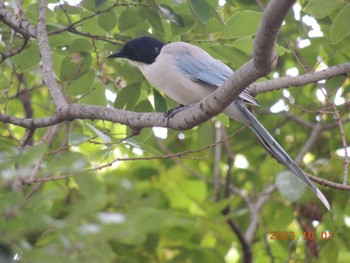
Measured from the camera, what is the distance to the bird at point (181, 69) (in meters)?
4.38

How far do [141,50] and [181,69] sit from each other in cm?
26

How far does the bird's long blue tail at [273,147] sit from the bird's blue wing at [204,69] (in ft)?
0.79

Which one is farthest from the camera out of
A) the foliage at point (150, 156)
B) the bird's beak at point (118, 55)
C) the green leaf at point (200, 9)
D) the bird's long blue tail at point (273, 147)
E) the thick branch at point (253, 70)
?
the bird's beak at point (118, 55)

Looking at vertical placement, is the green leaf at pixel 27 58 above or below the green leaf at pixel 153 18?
below

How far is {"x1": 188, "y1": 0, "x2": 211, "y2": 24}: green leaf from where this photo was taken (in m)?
3.49

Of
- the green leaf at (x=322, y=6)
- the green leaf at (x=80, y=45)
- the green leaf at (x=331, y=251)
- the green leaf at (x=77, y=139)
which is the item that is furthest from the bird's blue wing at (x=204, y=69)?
the green leaf at (x=331, y=251)

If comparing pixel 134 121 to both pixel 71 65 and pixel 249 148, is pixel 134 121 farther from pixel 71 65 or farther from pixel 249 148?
pixel 249 148

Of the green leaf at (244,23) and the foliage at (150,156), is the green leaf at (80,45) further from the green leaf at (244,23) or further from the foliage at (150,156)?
the green leaf at (244,23)

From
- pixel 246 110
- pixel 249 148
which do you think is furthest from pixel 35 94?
pixel 246 110

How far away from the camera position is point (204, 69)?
4.44m

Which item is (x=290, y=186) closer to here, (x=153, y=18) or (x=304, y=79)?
(x=304, y=79)

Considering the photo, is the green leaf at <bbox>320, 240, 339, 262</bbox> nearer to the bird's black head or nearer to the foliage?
the foliage

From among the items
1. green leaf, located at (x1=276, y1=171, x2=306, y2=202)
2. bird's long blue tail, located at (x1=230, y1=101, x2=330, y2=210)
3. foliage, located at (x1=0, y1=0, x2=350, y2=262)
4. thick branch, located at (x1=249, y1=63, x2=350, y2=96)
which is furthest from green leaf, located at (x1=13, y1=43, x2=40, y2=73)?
green leaf, located at (x1=276, y1=171, x2=306, y2=202)

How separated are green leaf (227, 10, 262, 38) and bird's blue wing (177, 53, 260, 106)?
8.5 inches
